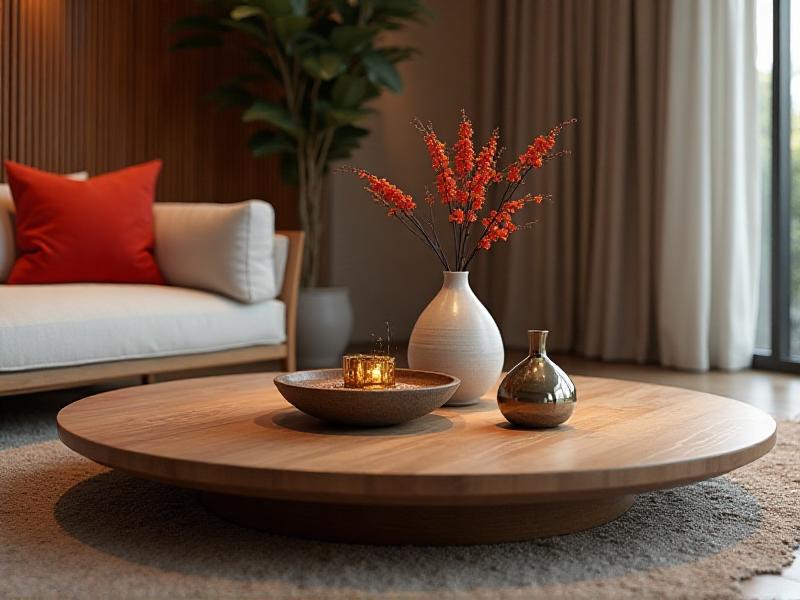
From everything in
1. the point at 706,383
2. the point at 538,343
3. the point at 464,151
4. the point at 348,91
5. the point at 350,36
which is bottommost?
the point at 706,383

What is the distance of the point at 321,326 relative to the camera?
15.0 ft

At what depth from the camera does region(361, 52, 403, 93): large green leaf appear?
443 cm

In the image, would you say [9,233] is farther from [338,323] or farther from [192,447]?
[192,447]

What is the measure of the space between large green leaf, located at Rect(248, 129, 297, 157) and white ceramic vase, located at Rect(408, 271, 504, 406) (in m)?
2.56

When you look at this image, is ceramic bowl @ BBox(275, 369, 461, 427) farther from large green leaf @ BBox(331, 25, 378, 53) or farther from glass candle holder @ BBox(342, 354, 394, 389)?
large green leaf @ BBox(331, 25, 378, 53)

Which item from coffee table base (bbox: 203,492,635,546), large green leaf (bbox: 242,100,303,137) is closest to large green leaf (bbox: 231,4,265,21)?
large green leaf (bbox: 242,100,303,137)

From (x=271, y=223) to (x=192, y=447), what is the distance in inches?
79.4

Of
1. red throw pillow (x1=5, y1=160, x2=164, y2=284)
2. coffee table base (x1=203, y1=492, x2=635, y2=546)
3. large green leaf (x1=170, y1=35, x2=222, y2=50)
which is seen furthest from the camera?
large green leaf (x1=170, y1=35, x2=222, y2=50)

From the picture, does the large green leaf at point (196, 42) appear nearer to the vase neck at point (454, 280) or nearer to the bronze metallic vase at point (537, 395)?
the vase neck at point (454, 280)

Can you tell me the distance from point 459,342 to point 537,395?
0.31 m

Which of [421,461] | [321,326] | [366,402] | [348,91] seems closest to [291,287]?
[321,326]

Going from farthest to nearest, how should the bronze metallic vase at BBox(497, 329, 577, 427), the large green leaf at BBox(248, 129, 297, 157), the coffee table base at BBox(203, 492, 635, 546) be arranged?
the large green leaf at BBox(248, 129, 297, 157), the bronze metallic vase at BBox(497, 329, 577, 427), the coffee table base at BBox(203, 492, 635, 546)

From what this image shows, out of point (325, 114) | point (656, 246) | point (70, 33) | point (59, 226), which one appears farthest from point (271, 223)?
point (656, 246)

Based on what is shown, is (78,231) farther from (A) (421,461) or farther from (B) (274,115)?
(A) (421,461)
